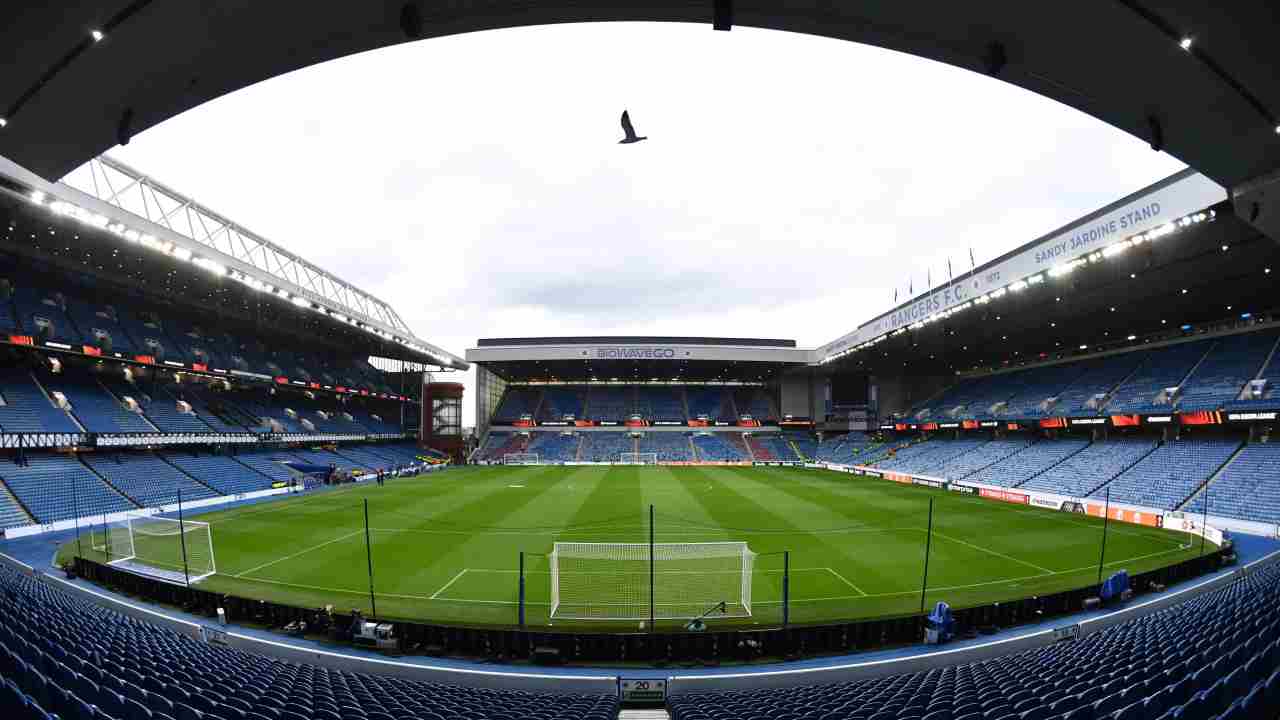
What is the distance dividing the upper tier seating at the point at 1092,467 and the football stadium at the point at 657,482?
1.18 ft

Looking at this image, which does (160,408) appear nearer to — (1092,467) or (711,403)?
(711,403)

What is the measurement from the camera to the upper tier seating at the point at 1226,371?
27266mm

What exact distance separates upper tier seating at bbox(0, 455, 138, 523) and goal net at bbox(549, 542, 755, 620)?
78.0ft

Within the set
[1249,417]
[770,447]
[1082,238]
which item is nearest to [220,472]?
[1082,238]

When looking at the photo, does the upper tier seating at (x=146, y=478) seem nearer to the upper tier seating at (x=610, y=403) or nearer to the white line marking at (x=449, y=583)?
the white line marking at (x=449, y=583)

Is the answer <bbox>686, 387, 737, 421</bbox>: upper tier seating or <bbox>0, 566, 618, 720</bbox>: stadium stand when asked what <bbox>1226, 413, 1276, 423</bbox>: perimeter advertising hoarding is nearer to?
<bbox>0, 566, 618, 720</bbox>: stadium stand

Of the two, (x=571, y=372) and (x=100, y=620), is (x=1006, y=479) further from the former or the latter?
(x=571, y=372)

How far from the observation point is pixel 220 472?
33.8 m

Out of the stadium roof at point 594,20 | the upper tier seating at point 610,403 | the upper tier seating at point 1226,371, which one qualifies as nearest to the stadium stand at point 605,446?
the upper tier seating at point 610,403

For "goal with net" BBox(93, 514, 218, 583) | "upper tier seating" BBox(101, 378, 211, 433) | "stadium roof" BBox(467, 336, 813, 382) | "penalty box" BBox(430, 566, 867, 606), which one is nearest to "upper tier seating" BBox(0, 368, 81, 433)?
"upper tier seating" BBox(101, 378, 211, 433)

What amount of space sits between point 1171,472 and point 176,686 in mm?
39387

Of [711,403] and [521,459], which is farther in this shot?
[711,403]

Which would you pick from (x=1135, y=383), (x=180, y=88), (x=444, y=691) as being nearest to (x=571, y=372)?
(x=1135, y=383)

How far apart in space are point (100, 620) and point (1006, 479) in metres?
43.8
